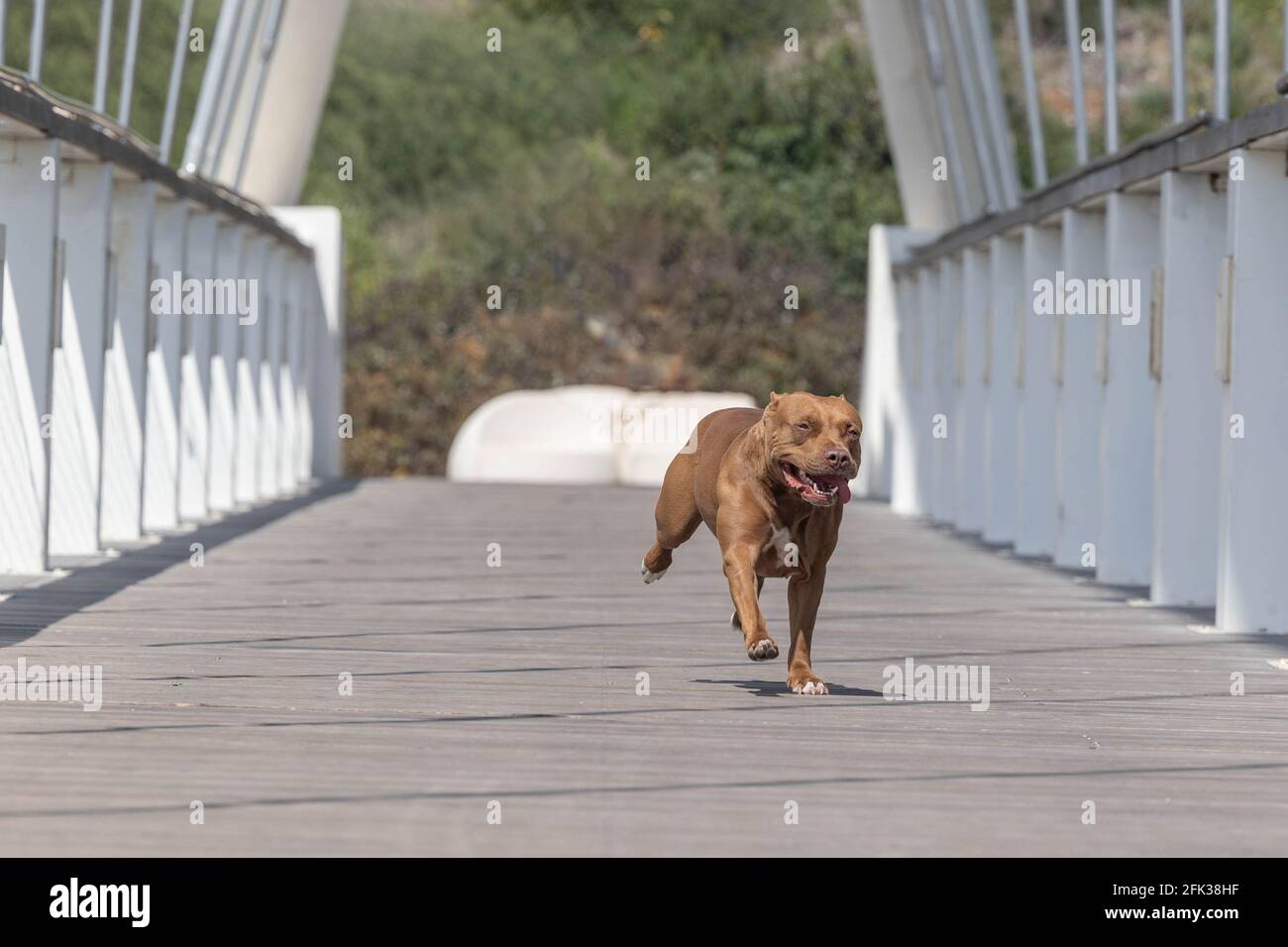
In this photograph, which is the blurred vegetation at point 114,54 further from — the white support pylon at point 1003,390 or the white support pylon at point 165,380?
the white support pylon at point 1003,390

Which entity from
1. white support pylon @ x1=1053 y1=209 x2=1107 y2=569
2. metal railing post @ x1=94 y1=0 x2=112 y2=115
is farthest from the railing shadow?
white support pylon @ x1=1053 y1=209 x2=1107 y2=569

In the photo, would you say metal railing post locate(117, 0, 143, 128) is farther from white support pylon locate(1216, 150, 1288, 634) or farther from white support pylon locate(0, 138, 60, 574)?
white support pylon locate(1216, 150, 1288, 634)

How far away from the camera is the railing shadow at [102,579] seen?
28.0 feet

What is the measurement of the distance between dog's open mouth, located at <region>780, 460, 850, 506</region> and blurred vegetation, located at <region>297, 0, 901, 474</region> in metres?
23.4

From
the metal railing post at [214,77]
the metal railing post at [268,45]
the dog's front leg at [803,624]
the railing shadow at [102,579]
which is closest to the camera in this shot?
the dog's front leg at [803,624]

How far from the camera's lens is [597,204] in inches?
1318

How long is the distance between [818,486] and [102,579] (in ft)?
16.4

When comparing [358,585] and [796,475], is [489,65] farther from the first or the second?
[796,475]

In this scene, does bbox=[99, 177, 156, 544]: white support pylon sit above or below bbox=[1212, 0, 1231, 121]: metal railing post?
below

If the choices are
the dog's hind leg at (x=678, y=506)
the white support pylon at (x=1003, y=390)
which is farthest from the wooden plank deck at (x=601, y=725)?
the white support pylon at (x=1003, y=390)

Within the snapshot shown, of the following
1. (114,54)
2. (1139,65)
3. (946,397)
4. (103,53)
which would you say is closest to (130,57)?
(103,53)

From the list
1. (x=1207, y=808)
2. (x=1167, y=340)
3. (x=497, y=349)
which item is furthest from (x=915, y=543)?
(x=497, y=349)

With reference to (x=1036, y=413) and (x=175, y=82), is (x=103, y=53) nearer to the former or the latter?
(x=175, y=82)

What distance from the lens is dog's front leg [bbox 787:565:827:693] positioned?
6.78 m
